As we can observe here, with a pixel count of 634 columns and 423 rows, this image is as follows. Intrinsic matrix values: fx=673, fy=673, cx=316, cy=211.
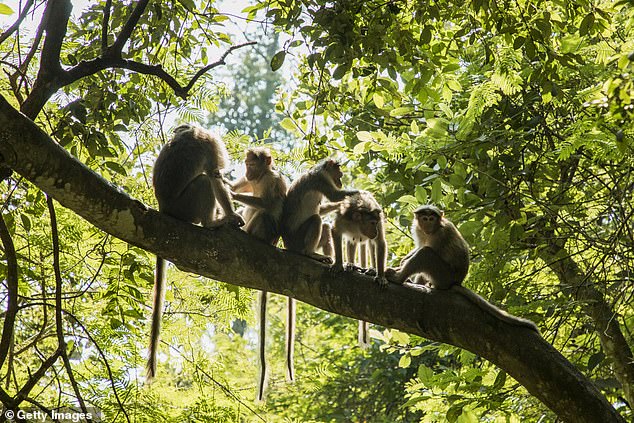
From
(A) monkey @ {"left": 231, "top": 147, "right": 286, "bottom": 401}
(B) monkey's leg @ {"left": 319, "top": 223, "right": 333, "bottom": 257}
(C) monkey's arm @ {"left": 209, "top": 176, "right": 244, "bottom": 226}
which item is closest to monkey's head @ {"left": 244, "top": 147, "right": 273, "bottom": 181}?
(A) monkey @ {"left": 231, "top": 147, "right": 286, "bottom": 401}

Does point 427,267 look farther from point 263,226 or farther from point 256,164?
point 256,164

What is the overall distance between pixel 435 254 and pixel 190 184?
6.90 ft

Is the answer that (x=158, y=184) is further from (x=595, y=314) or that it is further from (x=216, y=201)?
(x=595, y=314)

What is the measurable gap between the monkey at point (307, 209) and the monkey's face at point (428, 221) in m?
0.78

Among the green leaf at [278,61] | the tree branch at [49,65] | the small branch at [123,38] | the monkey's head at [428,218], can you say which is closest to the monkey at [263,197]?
the monkey's head at [428,218]

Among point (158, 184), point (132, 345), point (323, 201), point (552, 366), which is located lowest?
point (552, 366)

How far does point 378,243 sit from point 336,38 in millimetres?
1955

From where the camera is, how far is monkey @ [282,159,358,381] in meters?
6.13

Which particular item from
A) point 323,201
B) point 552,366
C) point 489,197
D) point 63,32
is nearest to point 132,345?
point 323,201

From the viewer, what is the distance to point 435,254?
5.61 metres

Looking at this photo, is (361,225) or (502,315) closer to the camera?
(502,315)

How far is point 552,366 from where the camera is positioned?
161 inches

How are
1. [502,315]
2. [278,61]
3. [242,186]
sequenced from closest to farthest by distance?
1. [502,315]
2. [278,61]
3. [242,186]

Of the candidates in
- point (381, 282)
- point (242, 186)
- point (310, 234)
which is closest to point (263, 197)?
point (242, 186)
